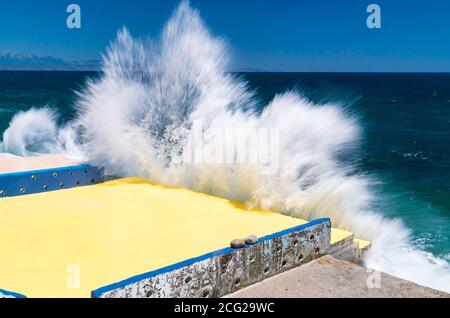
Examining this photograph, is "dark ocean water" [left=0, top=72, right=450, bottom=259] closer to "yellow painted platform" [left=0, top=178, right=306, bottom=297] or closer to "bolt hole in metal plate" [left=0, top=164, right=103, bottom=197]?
"yellow painted platform" [left=0, top=178, right=306, bottom=297]

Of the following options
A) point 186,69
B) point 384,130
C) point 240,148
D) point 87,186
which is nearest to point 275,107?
point 240,148

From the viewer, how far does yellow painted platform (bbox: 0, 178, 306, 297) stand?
4.87 meters

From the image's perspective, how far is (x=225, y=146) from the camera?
27.1 ft

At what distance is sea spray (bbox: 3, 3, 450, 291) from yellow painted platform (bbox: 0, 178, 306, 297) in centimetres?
55

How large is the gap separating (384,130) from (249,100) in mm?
29662

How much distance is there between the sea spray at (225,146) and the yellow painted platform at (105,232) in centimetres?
55

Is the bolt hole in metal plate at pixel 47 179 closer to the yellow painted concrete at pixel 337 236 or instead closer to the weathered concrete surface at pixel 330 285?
the yellow painted concrete at pixel 337 236

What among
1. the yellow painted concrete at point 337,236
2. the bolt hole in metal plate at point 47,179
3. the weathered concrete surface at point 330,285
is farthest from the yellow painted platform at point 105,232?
the weathered concrete surface at point 330,285

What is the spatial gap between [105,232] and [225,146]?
2745 mm

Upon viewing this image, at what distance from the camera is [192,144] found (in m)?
8.80

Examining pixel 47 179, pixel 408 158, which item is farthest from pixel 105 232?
pixel 408 158

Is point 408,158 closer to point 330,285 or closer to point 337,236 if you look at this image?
point 337,236
